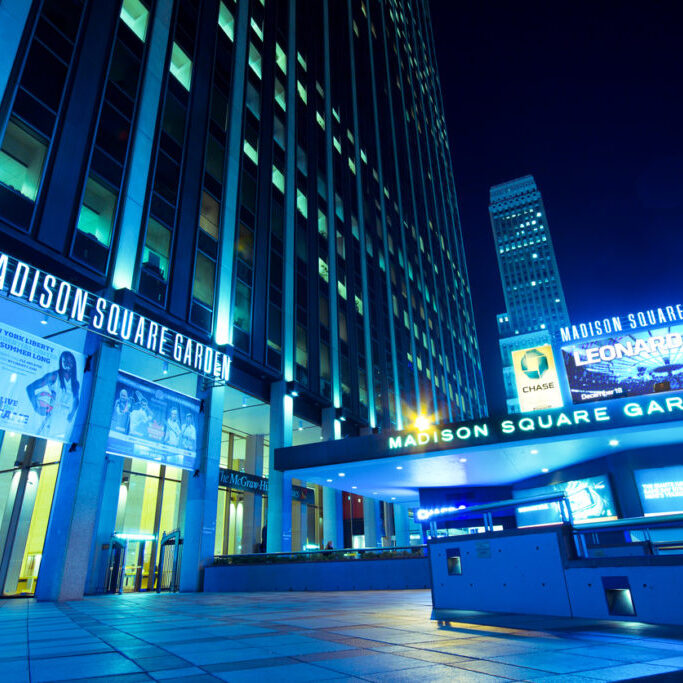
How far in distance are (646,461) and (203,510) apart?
2017 cm

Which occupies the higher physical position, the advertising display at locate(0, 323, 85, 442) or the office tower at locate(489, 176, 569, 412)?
the office tower at locate(489, 176, 569, 412)

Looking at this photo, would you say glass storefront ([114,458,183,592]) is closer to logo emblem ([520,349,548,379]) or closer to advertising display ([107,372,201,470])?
advertising display ([107,372,201,470])

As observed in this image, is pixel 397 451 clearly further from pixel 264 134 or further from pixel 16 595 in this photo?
pixel 264 134

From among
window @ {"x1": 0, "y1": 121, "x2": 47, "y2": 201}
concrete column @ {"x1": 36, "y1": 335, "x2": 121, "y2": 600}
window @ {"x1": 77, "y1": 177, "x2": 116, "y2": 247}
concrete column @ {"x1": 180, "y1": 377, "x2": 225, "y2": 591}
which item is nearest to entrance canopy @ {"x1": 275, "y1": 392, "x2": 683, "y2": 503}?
concrete column @ {"x1": 180, "y1": 377, "x2": 225, "y2": 591}

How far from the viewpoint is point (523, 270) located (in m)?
161

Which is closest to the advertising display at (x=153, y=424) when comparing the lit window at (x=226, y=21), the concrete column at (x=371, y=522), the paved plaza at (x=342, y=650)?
the paved plaza at (x=342, y=650)

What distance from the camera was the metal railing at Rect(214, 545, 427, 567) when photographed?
19156 millimetres

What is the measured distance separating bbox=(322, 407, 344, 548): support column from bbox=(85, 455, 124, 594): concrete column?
13.7m

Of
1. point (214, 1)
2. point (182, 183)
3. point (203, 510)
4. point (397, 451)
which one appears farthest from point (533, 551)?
point (214, 1)

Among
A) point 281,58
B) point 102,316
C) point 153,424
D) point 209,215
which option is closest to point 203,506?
point 153,424

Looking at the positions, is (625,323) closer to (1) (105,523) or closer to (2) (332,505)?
(2) (332,505)

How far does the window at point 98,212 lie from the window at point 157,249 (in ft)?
6.35

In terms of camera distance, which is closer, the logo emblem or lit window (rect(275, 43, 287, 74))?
the logo emblem

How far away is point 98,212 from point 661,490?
88.1 feet
